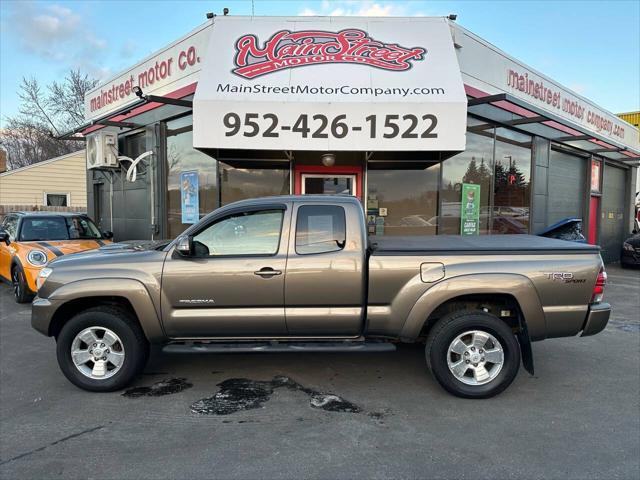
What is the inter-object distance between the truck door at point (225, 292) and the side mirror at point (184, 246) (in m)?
0.05

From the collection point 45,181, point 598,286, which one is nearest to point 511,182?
point 598,286

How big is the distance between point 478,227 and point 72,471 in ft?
30.0

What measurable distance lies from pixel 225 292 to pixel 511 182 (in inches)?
353

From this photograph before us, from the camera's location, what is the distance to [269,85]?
7273mm

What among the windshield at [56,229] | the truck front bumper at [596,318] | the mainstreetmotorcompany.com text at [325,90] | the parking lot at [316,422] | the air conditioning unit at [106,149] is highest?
the mainstreetmotorcompany.com text at [325,90]

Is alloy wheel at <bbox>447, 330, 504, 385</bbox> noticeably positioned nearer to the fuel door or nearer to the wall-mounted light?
the fuel door

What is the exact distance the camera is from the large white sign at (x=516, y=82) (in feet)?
30.5

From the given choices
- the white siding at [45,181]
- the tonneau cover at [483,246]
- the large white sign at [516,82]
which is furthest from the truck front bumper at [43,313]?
the white siding at [45,181]

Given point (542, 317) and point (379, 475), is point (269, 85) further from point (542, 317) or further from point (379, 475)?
point (379, 475)

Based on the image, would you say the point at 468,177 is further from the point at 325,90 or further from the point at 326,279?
the point at 326,279

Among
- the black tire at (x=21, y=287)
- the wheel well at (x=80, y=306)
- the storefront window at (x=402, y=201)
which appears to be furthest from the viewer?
the storefront window at (x=402, y=201)

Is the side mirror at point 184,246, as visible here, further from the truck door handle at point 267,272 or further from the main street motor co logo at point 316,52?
the main street motor co logo at point 316,52

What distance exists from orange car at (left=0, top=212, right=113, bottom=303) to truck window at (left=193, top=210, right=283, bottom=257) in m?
5.32

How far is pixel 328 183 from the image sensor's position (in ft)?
30.6
